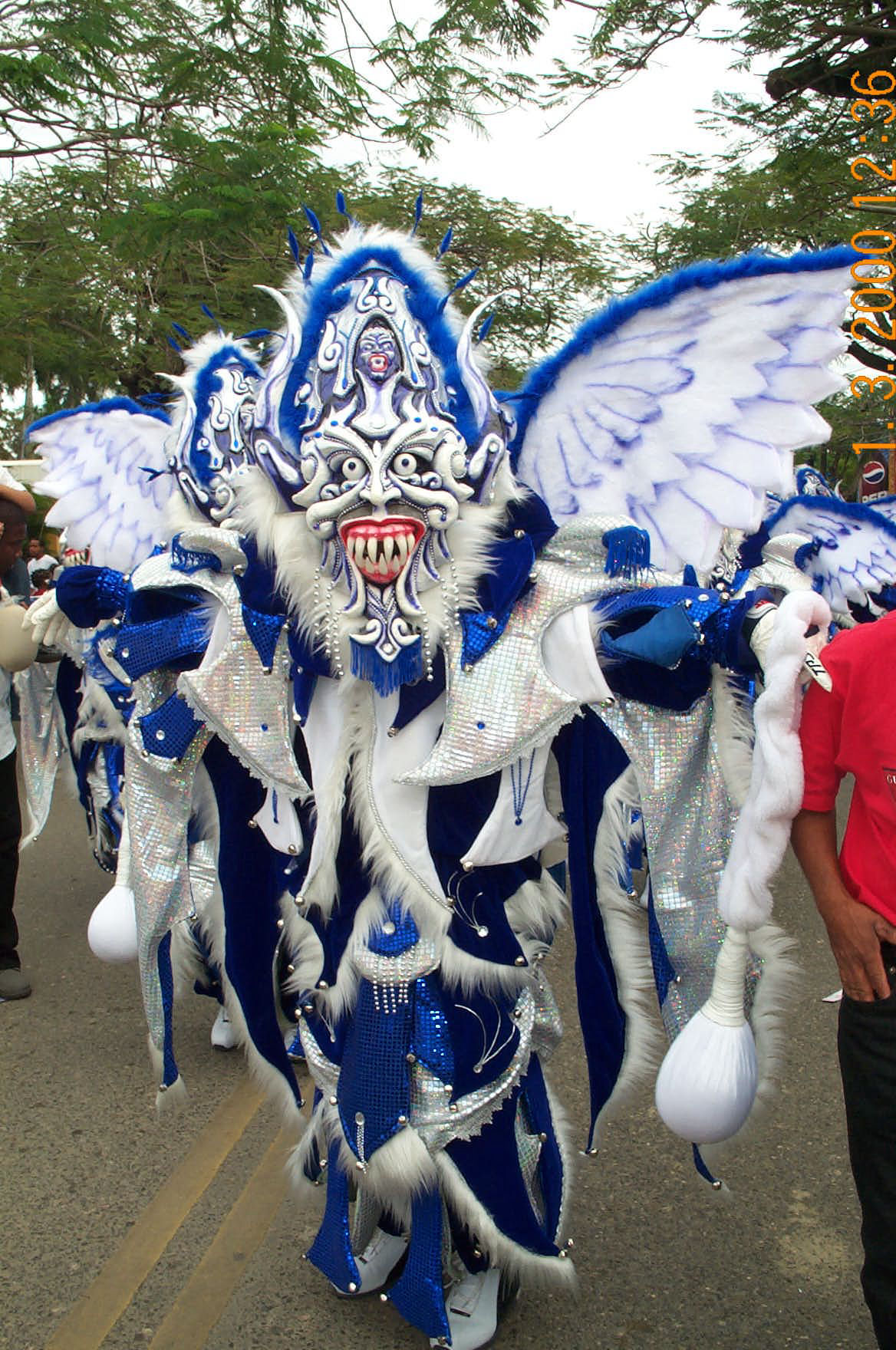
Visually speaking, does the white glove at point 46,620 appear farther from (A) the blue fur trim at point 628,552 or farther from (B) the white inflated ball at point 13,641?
(A) the blue fur trim at point 628,552

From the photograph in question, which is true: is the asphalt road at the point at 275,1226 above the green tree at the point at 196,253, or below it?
below

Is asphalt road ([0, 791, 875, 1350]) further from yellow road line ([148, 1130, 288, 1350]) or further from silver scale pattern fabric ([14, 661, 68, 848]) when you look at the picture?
silver scale pattern fabric ([14, 661, 68, 848])

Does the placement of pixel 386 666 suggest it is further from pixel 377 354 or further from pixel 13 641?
pixel 13 641

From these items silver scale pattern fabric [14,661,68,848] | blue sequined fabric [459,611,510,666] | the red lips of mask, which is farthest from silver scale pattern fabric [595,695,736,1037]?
silver scale pattern fabric [14,661,68,848]

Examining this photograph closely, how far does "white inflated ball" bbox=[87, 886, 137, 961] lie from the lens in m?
2.67

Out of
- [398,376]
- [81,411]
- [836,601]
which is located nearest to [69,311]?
[81,411]

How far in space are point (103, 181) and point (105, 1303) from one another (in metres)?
7.89

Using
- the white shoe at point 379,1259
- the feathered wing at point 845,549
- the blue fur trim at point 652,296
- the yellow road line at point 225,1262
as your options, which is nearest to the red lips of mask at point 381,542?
the blue fur trim at point 652,296

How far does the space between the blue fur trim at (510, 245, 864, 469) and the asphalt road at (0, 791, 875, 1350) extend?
5.14 feet

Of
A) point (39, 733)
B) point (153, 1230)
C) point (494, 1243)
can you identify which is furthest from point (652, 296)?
point (39, 733)

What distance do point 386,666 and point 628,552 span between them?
1.69ft

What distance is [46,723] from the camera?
13.8ft

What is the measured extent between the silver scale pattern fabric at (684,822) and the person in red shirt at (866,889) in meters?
0.37

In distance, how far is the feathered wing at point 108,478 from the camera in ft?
13.7
